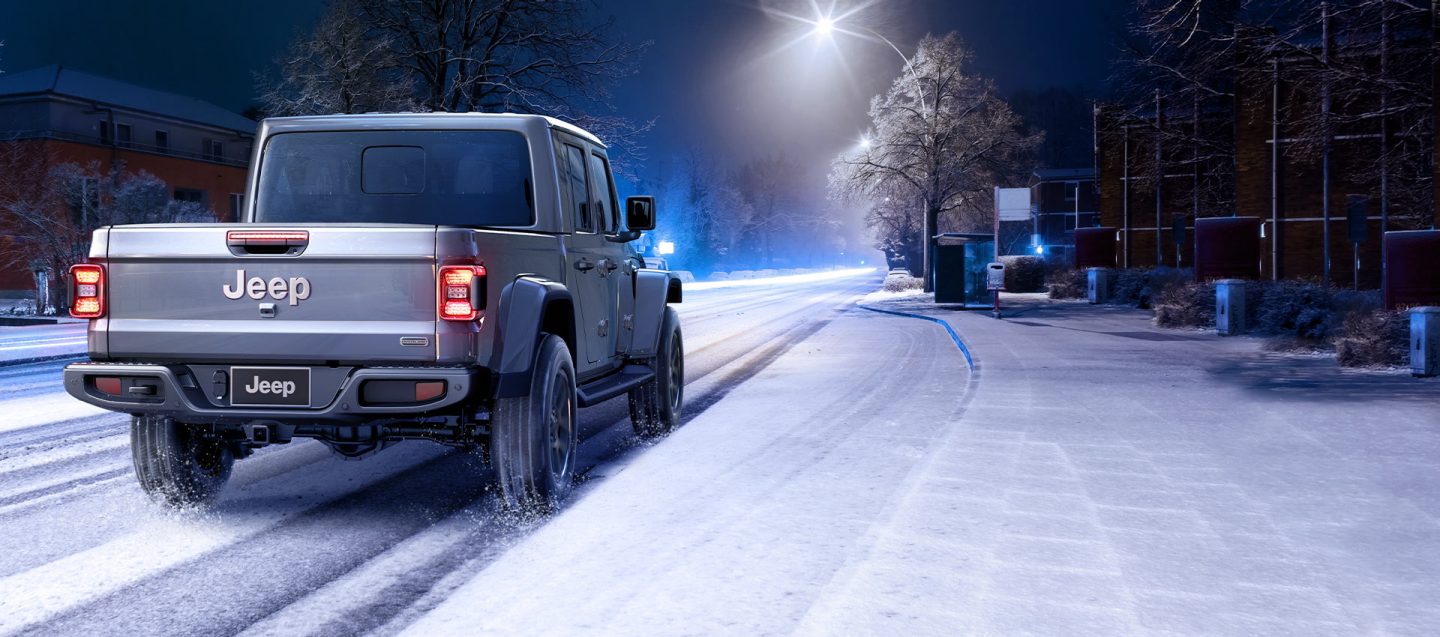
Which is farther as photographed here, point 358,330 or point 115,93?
point 115,93

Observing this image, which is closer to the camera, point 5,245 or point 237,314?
point 237,314

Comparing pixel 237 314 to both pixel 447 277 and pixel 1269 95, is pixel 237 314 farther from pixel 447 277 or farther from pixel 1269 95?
pixel 1269 95

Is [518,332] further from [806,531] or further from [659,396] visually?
[659,396]

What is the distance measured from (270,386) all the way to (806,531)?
2.82 m

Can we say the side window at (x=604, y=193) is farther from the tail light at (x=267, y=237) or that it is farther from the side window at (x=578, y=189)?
the tail light at (x=267, y=237)

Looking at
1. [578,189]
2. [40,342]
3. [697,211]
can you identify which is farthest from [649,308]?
[697,211]

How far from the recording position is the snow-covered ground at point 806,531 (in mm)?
4500

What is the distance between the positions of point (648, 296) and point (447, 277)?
12.1 feet

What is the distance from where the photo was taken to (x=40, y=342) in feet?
70.4

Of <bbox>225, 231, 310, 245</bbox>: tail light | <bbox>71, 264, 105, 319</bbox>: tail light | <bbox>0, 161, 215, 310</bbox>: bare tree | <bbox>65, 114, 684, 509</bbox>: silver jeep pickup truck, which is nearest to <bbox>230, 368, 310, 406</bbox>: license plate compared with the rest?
<bbox>65, 114, 684, 509</bbox>: silver jeep pickup truck

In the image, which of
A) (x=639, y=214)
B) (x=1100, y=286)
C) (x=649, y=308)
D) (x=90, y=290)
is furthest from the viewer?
(x=1100, y=286)

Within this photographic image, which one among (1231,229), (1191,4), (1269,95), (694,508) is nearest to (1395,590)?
(694,508)

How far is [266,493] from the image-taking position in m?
7.07

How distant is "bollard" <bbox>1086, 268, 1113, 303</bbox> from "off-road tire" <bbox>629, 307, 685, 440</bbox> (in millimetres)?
26866
